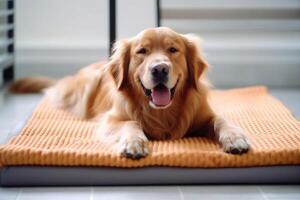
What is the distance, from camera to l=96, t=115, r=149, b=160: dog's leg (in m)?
2.28

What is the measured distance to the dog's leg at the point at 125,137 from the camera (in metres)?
2.28

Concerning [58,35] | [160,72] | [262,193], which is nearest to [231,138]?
[262,193]

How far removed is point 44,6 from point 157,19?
3.20 ft

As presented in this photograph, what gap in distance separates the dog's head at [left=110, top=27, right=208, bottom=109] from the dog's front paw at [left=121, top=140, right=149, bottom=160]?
280 mm

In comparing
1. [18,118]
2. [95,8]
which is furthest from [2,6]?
[18,118]

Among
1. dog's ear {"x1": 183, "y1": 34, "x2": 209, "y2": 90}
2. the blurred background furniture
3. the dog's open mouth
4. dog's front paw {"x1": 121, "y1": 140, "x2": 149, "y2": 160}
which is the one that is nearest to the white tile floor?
dog's front paw {"x1": 121, "y1": 140, "x2": 149, "y2": 160}

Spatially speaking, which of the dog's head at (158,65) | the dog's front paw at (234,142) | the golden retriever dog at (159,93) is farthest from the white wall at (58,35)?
the dog's front paw at (234,142)

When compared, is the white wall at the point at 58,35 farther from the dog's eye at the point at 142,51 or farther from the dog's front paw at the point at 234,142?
the dog's front paw at the point at 234,142

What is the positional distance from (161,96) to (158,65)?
16 cm

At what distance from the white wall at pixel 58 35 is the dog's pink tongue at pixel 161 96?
2148 mm

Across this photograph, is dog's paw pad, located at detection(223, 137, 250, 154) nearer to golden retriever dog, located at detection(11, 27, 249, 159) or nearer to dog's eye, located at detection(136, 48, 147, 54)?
golden retriever dog, located at detection(11, 27, 249, 159)

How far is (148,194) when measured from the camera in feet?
7.10

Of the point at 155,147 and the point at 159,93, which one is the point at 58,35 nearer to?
the point at 159,93

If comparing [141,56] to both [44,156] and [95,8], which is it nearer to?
[44,156]
